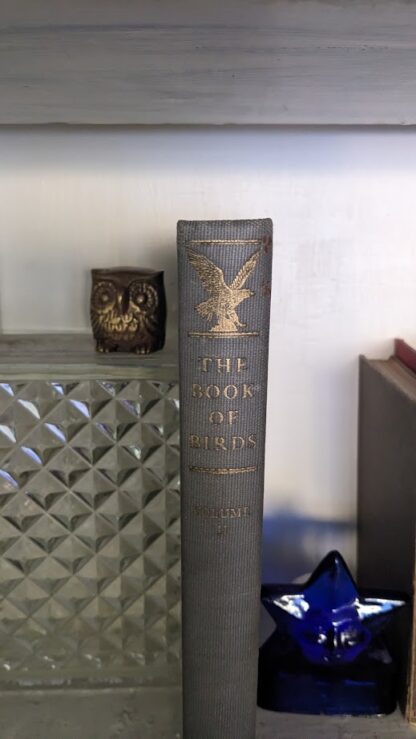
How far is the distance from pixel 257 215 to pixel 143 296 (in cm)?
17

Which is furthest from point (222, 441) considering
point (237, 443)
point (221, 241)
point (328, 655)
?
point (328, 655)

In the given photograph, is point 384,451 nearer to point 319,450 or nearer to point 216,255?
point 319,450

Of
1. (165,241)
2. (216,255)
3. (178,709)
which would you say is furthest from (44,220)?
(178,709)

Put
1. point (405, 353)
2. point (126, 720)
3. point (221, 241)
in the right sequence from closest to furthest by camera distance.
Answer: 1. point (221, 241)
2. point (126, 720)
3. point (405, 353)

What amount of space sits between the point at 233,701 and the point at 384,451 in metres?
0.27

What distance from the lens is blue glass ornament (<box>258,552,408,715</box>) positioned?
26.1 inches

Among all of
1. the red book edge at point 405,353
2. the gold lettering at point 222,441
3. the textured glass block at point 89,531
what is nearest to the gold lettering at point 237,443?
the gold lettering at point 222,441

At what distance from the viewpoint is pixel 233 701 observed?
1.95 ft

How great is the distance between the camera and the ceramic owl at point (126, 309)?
69 cm

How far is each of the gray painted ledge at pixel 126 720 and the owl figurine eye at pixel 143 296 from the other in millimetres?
352

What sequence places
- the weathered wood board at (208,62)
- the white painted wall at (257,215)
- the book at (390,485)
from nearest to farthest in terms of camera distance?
the weathered wood board at (208,62) < the book at (390,485) < the white painted wall at (257,215)

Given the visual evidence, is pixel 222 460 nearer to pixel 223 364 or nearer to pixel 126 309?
pixel 223 364

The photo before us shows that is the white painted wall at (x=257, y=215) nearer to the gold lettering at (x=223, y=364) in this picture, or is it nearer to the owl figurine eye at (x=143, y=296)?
the owl figurine eye at (x=143, y=296)

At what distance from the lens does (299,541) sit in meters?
0.85
